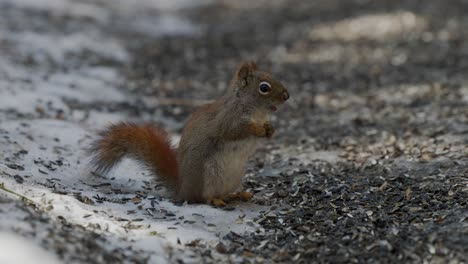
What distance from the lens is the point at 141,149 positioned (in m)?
4.02

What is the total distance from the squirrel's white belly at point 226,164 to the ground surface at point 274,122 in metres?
0.17

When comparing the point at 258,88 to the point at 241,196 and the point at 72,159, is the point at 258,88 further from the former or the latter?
the point at 72,159

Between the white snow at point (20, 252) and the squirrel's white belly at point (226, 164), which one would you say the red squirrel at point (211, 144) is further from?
the white snow at point (20, 252)

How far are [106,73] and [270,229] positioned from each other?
457cm

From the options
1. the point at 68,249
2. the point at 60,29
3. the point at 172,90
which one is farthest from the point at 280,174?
the point at 60,29

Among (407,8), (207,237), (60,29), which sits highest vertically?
(407,8)

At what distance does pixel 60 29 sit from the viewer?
8922 millimetres

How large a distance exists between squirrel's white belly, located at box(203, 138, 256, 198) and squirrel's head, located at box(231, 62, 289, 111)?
0.26 m

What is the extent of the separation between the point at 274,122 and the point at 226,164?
2710mm

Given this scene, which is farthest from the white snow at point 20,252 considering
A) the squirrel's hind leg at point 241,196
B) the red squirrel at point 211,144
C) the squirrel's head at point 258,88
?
the squirrel's head at point 258,88

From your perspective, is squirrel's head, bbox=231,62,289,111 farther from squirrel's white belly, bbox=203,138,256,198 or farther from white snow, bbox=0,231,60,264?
white snow, bbox=0,231,60,264

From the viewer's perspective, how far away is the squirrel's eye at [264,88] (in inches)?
155

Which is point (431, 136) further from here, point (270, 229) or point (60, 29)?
point (60, 29)

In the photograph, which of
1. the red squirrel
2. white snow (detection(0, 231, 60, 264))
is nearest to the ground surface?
white snow (detection(0, 231, 60, 264))
